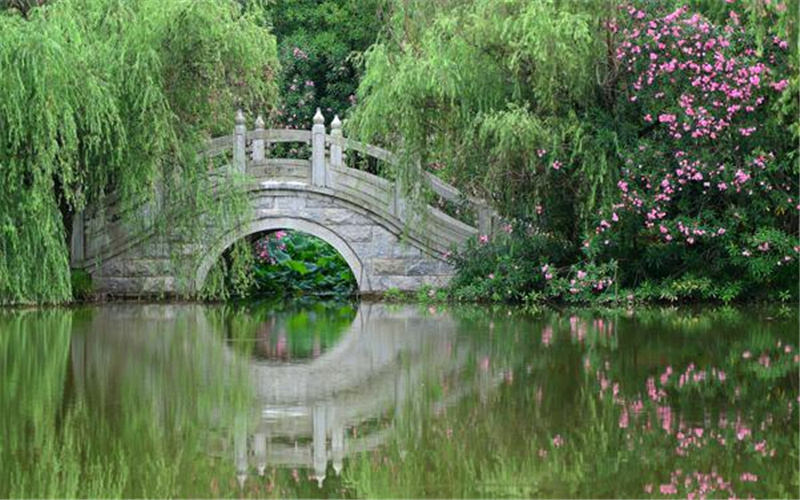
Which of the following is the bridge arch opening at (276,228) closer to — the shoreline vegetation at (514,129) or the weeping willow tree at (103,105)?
the shoreline vegetation at (514,129)

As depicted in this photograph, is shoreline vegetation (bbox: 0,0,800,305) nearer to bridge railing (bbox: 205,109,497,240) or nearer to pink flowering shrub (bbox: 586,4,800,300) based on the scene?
pink flowering shrub (bbox: 586,4,800,300)

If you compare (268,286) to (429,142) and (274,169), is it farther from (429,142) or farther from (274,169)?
(429,142)

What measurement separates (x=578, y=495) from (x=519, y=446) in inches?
53.8

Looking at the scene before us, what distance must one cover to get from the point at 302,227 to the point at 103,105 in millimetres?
3864

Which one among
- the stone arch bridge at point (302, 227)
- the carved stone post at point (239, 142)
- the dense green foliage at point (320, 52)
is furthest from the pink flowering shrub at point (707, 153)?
the dense green foliage at point (320, 52)

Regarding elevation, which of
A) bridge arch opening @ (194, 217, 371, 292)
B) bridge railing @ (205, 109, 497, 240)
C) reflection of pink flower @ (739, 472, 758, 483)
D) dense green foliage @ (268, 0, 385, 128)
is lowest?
reflection of pink flower @ (739, 472, 758, 483)

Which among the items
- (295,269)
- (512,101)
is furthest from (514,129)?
(295,269)

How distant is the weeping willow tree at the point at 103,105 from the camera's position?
18641mm

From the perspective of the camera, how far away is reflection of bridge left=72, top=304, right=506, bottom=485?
8.36 m

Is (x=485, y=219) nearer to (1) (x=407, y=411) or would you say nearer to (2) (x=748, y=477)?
(1) (x=407, y=411)

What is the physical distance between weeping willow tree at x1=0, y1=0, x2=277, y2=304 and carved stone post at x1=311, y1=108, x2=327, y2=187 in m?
0.67

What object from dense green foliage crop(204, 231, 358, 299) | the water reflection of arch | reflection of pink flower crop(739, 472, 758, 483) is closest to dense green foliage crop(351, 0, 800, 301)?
the water reflection of arch

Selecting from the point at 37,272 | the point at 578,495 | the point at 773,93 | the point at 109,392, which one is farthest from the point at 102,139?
the point at 578,495

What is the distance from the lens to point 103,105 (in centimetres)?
1914
